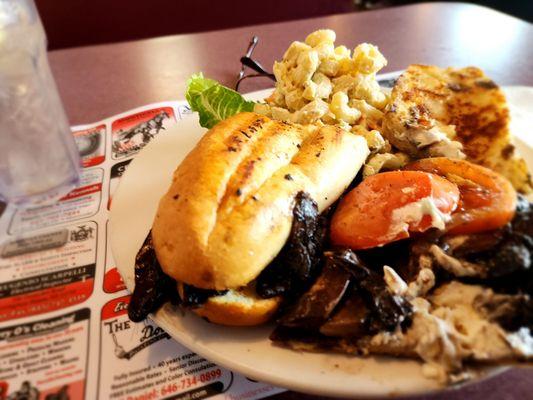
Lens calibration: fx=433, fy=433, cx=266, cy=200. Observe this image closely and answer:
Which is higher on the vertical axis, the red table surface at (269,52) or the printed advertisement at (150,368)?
the red table surface at (269,52)

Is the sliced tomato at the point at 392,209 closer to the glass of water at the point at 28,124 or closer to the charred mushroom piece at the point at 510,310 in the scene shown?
the charred mushroom piece at the point at 510,310

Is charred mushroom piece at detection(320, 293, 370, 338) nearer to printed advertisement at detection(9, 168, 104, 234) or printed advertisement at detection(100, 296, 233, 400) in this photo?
printed advertisement at detection(100, 296, 233, 400)

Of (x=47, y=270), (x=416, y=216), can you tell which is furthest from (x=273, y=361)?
(x=47, y=270)

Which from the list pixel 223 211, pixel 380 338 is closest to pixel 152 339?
pixel 223 211

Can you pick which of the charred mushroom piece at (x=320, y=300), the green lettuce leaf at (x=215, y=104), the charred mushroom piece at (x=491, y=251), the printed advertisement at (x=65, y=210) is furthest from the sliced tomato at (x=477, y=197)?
the printed advertisement at (x=65, y=210)

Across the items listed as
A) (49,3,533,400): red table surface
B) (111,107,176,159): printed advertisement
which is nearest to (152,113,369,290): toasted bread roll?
(111,107,176,159): printed advertisement

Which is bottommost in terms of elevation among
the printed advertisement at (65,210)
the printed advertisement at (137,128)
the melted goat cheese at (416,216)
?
the printed advertisement at (65,210)
